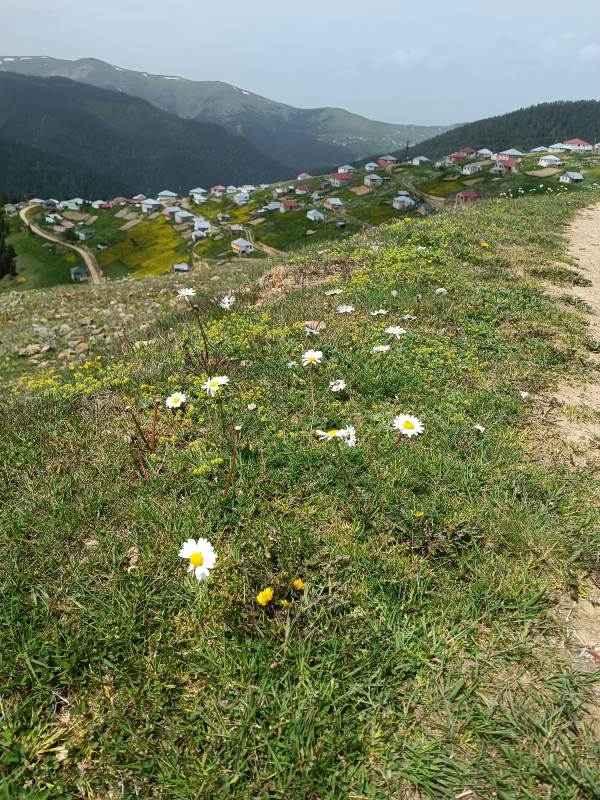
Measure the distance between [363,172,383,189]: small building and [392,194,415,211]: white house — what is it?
30.2 metres

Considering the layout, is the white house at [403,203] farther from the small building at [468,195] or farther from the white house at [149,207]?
the white house at [149,207]

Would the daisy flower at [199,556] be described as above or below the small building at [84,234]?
above

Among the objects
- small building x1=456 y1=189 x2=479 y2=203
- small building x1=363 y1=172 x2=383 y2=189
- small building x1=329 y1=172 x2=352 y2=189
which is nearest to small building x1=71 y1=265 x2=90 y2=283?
small building x1=456 y1=189 x2=479 y2=203

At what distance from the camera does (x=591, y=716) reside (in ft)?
8.45

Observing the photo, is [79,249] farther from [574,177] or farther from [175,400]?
[175,400]

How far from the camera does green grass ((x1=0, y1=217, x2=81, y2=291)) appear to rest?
9069 cm

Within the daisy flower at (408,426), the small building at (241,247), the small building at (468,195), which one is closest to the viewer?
the daisy flower at (408,426)

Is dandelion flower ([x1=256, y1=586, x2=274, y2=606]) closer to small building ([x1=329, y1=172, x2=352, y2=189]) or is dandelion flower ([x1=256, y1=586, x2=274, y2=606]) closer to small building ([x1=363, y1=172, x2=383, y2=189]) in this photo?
small building ([x1=363, y1=172, x2=383, y2=189])

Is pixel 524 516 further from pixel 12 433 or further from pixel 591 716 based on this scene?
pixel 12 433

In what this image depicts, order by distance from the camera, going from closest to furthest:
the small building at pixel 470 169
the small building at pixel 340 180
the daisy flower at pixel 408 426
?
the daisy flower at pixel 408 426, the small building at pixel 470 169, the small building at pixel 340 180

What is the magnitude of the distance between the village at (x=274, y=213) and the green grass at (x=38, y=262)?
9.49ft

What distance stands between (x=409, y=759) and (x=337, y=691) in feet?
1.65

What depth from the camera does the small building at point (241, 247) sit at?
286 feet

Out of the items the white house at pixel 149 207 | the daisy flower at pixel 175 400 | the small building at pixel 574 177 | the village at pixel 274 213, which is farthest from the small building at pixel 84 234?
the daisy flower at pixel 175 400
